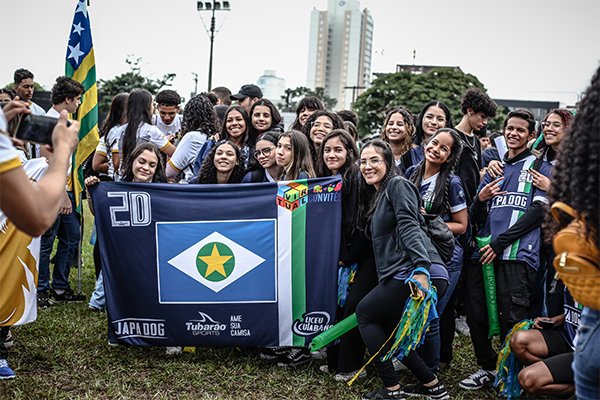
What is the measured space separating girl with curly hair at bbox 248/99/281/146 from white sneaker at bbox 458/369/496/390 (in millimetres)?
3214

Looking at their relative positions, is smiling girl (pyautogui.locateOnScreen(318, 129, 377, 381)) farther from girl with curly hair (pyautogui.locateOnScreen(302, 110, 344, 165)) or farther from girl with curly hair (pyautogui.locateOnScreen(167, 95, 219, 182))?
girl with curly hair (pyautogui.locateOnScreen(167, 95, 219, 182))

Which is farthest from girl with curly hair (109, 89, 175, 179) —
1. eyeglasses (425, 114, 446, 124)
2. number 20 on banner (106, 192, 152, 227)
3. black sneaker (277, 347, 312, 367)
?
eyeglasses (425, 114, 446, 124)

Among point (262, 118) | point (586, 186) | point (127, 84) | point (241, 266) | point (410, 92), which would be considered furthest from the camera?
point (410, 92)

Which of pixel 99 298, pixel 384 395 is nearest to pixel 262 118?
pixel 99 298

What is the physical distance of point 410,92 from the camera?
36.0m

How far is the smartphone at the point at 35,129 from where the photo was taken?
88.7 inches

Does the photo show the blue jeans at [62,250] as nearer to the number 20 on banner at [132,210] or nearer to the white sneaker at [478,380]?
the number 20 on banner at [132,210]

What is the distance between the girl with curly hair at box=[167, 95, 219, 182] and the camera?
17.4 ft

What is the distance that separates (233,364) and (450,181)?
2.35 meters

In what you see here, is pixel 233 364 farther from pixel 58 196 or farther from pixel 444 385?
pixel 58 196

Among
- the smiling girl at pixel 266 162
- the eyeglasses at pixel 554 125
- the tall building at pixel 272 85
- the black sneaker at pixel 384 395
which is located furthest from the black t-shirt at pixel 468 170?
the tall building at pixel 272 85

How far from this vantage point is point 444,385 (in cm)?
396

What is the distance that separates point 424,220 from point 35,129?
2.72 m

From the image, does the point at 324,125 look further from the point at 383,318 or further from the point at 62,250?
the point at 62,250
